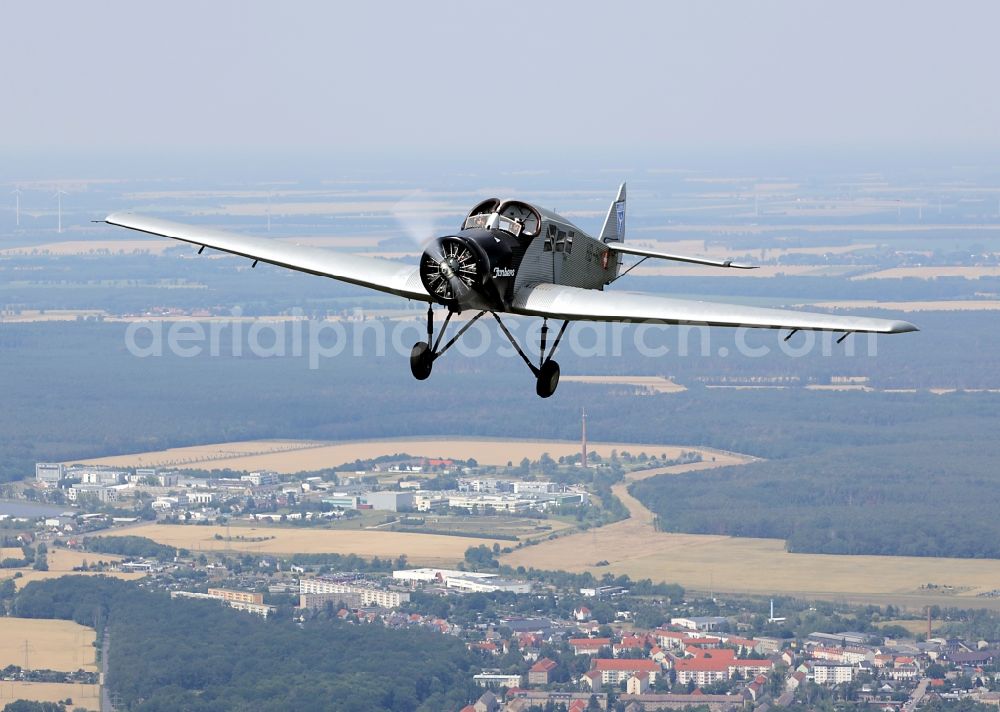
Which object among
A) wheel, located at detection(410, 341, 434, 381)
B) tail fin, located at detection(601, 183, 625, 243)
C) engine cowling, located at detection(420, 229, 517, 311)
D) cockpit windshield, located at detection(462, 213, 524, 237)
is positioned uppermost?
tail fin, located at detection(601, 183, 625, 243)

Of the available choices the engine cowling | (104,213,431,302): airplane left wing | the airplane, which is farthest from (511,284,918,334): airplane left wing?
(104,213,431,302): airplane left wing

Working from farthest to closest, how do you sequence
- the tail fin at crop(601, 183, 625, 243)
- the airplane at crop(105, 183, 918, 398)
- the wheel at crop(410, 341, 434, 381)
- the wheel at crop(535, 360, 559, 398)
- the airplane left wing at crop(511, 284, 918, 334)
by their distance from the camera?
the tail fin at crop(601, 183, 625, 243) < the wheel at crop(535, 360, 559, 398) < the wheel at crop(410, 341, 434, 381) < the airplane at crop(105, 183, 918, 398) < the airplane left wing at crop(511, 284, 918, 334)

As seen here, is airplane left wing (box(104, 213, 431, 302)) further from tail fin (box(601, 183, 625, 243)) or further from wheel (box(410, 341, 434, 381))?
tail fin (box(601, 183, 625, 243))

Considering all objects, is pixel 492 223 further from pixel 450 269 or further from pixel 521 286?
pixel 450 269

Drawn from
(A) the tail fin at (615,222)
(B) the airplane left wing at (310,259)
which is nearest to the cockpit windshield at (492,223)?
(B) the airplane left wing at (310,259)

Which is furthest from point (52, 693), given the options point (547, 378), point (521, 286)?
point (521, 286)

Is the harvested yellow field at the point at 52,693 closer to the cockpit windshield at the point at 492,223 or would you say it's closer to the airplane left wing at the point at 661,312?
the cockpit windshield at the point at 492,223

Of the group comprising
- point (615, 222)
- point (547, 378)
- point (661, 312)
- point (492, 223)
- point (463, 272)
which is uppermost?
point (615, 222)
